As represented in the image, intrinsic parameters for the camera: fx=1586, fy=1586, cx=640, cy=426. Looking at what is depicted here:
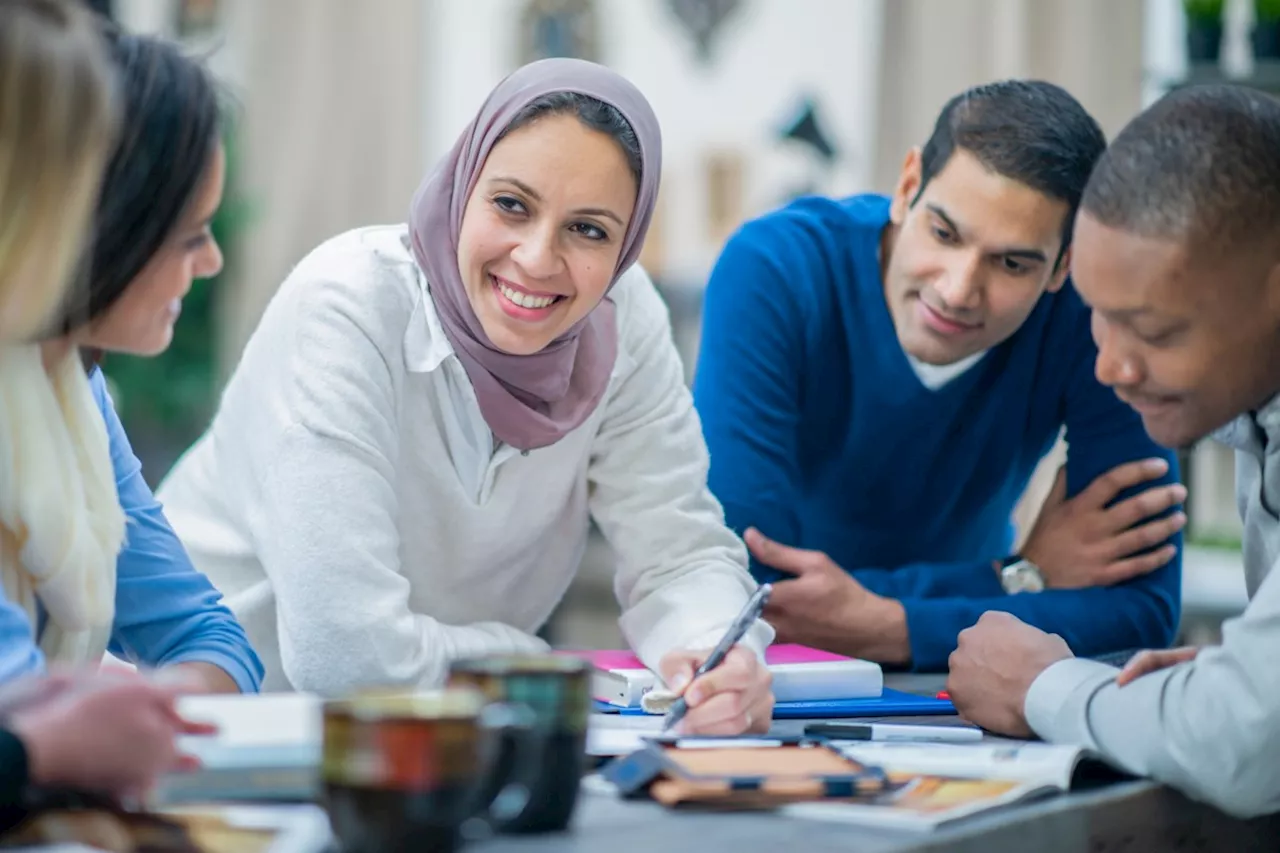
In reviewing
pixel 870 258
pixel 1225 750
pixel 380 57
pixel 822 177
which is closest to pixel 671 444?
pixel 870 258

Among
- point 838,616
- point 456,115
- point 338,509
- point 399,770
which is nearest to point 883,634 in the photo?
point 838,616

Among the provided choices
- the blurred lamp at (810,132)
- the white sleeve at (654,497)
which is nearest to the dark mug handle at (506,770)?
the white sleeve at (654,497)

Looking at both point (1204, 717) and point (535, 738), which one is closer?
point (535, 738)

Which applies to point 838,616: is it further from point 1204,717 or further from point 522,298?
point 1204,717

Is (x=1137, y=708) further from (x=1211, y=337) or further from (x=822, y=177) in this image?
(x=822, y=177)

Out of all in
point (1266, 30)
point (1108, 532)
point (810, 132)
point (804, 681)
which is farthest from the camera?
point (810, 132)

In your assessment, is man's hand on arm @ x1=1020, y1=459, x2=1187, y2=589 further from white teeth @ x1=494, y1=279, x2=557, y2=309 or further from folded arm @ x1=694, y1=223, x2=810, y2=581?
white teeth @ x1=494, y1=279, x2=557, y2=309

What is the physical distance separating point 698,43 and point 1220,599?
7.95 ft

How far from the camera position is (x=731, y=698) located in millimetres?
1424

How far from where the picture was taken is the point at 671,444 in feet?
6.12

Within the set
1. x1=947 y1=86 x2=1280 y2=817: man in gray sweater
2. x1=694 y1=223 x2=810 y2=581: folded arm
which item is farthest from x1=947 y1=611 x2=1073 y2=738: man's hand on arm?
x1=694 y1=223 x2=810 y2=581: folded arm

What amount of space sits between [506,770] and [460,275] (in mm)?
813

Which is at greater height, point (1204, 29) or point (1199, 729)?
point (1204, 29)

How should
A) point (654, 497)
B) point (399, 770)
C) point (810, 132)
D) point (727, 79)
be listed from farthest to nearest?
1. point (727, 79)
2. point (810, 132)
3. point (654, 497)
4. point (399, 770)
